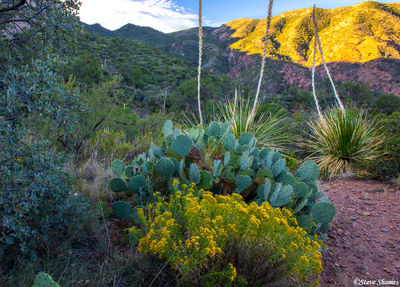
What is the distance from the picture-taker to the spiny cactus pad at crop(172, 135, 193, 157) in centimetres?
267

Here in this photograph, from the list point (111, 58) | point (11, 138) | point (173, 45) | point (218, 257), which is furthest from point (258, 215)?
point (173, 45)

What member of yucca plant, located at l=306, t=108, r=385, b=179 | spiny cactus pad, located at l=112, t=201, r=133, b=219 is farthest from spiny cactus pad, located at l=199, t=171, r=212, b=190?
yucca plant, located at l=306, t=108, r=385, b=179

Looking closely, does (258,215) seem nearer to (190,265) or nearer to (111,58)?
(190,265)

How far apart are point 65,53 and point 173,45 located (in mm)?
37973

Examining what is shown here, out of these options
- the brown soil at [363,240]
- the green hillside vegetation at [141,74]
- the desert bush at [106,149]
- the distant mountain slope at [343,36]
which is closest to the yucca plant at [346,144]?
the brown soil at [363,240]

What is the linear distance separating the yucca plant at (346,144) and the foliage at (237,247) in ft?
15.1

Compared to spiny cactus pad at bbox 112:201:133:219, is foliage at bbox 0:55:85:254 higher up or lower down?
higher up

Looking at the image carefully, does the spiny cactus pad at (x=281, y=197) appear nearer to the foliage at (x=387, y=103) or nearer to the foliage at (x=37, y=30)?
the foliage at (x=37, y=30)

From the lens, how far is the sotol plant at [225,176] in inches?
93.2

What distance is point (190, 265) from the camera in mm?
1565

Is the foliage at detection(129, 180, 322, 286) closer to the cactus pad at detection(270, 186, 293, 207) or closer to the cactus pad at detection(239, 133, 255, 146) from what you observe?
the cactus pad at detection(270, 186, 293, 207)

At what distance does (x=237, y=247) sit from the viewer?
5.64 ft

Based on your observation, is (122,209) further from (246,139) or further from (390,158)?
(390,158)

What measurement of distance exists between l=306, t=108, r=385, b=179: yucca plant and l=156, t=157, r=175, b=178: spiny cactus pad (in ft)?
14.3
